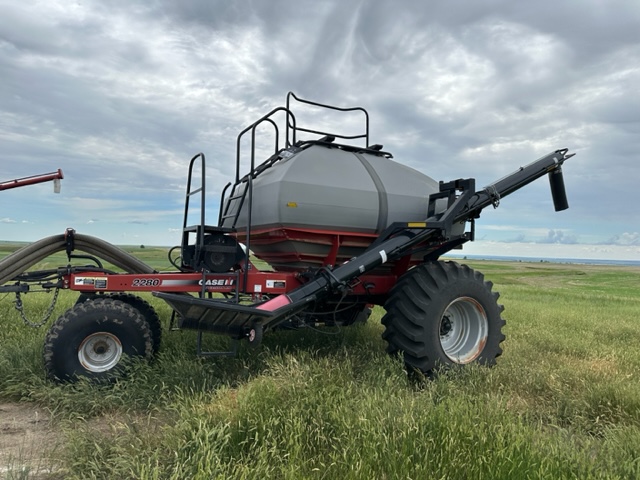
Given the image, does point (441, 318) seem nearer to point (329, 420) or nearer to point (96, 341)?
point (329, 420)

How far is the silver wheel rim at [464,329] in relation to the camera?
5625mm

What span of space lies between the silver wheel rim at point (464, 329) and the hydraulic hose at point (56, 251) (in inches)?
146

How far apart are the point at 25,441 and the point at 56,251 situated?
2881 mm

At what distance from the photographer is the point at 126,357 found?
15.7 ft

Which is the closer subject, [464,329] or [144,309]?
[144,309]

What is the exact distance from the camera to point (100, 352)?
4.90 m

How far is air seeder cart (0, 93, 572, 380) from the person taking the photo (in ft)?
15.8

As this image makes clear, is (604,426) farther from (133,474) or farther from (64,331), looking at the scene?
(64,331)

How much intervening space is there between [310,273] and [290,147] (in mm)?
1737

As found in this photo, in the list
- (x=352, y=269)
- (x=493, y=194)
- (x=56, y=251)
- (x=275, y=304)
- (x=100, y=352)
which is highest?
(x=493, y=194)

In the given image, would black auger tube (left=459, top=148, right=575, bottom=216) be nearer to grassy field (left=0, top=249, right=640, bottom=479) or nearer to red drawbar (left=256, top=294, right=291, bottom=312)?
grassy field (left=0, top=249, right=640, bottom=479)

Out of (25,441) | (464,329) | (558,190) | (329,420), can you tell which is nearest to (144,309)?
(25,441)

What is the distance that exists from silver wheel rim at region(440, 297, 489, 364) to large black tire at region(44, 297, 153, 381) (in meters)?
3.45

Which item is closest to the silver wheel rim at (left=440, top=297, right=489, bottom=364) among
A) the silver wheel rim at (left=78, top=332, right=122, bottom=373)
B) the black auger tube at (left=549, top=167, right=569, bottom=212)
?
the black auger tube at (left=549, top=167, right=569, bottom=212)
